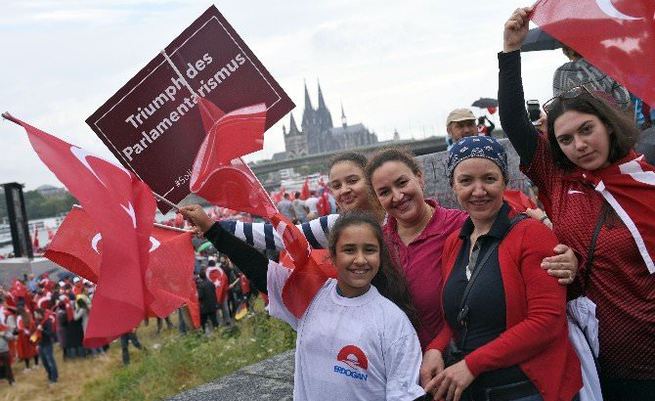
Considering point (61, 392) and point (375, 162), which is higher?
point (375, 162)

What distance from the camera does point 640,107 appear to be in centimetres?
367

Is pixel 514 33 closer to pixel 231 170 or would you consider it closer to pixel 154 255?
pixel 231 170

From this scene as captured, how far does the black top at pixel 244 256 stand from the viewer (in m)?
2.53

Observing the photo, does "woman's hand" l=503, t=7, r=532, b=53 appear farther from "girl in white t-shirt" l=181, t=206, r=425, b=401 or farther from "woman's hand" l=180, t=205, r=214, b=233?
"woman's hand" l=180, t=205, r=214, b=233

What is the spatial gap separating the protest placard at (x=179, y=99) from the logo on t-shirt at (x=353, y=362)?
4.38 feet

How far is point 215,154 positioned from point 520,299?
4.71ft

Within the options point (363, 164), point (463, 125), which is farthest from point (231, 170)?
point (463, 125)

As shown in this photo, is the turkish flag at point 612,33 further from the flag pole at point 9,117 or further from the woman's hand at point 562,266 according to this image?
the flag pole at point 9,117

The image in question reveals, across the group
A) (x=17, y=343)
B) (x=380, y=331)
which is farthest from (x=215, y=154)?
(x=17, y=343)

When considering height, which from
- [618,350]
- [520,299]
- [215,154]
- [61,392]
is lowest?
Answer: [61,392]

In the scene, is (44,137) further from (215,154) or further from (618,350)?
(618,350)

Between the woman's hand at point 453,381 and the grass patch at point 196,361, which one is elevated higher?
the woman's hand at point 453,381

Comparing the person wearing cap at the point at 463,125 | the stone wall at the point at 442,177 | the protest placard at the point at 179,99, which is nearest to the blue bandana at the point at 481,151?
the protest placard at the point at 179,99

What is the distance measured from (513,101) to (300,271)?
1.00m
